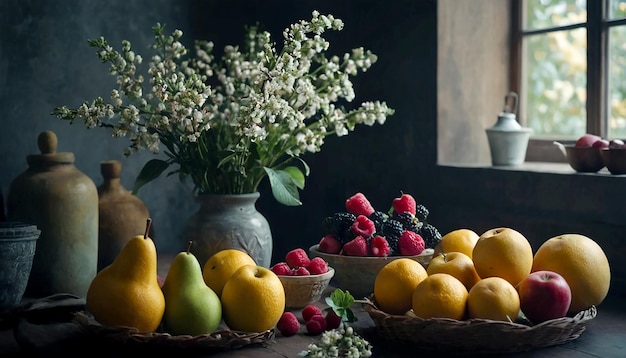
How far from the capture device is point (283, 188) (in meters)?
1.81

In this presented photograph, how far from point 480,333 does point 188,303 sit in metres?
0.47

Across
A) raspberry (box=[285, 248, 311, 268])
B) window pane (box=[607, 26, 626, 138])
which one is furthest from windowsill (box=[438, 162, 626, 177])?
raspberry (box=[285, 248, 311, 268])

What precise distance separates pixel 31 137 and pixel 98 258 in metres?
0.58

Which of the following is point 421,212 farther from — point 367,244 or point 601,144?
point 601,144

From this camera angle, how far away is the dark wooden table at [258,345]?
1292 millimetres

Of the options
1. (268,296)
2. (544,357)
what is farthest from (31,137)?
(544,357)

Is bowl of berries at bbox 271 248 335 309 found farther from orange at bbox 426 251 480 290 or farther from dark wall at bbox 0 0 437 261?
dark wall at bbox 0 0 437 261

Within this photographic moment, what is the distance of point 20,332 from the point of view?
54.6 inches

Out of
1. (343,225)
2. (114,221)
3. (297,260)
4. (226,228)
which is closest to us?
(297,260)

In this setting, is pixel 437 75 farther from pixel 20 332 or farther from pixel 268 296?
pixel 20 332

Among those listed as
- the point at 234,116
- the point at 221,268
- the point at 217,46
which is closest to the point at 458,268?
the point at 221,268

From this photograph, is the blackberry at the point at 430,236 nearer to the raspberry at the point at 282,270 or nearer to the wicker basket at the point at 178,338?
the raspberry at the point at 282,270

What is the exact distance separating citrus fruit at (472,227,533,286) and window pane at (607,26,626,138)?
0.85 m

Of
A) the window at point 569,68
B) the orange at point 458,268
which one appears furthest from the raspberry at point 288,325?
the window at point 569,68
